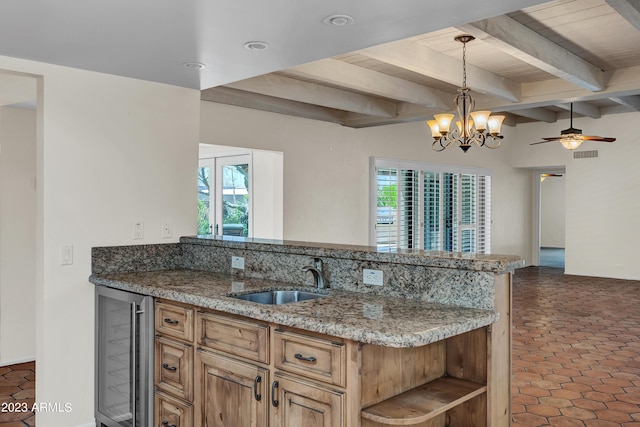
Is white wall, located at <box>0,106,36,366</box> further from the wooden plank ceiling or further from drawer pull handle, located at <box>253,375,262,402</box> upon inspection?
drawer pull handle, located at <box>253,375,262,402</box>

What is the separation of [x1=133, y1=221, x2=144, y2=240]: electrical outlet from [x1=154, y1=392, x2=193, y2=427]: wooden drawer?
1111mm

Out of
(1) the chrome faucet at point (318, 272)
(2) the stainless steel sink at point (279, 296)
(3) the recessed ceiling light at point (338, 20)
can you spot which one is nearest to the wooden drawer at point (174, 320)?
(2) the stainless steel sink at point (279, 296)

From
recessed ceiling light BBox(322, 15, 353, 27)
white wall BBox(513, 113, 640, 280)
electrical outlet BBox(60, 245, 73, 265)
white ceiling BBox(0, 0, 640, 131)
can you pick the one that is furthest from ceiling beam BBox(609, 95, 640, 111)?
electrical outlet BBox(60, 245, 73, 265)

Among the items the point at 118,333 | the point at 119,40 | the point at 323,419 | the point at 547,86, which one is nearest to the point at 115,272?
the point at 118,333

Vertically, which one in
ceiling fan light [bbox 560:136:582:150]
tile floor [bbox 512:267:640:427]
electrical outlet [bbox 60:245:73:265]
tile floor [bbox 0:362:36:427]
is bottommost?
tile floor [bbox 0:362:36:427]

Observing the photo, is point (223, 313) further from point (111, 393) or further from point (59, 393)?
point (59, 393)

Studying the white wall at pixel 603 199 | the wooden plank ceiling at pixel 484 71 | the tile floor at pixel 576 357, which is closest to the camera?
the tile floor at pixel 576 357

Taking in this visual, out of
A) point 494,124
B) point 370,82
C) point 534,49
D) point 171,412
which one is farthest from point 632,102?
point 171,412

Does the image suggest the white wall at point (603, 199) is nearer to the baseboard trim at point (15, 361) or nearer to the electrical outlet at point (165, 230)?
the electrical outlet at point (165, 230)

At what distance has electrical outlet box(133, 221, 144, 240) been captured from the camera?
11.5ft

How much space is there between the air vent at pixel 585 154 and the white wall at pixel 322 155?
2329mm

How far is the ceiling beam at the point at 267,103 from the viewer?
19.0 feet

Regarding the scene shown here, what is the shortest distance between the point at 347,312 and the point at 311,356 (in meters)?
0.25

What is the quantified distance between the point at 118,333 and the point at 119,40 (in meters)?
1.69
